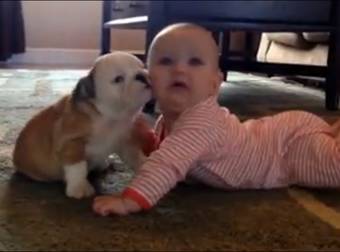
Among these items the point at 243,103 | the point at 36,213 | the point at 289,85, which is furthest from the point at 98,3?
the point at 36,213

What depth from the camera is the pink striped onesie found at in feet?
2.52

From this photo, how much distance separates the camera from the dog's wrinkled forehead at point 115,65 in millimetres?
779

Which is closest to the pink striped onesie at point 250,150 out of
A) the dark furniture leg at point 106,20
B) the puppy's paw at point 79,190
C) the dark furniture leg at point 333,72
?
the puppy's paw at point 79,190

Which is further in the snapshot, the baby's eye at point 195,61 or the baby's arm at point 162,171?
the baby's eye at point 195,61

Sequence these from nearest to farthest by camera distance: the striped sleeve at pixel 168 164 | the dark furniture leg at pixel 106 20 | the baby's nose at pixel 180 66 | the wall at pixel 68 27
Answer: the striped sleeve at pixel 168 164 → the baby's nose at pixel 180 66 → the dark furniture leg at pixel 106 20 → the wall at pixel 68 27

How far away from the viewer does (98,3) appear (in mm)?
3641

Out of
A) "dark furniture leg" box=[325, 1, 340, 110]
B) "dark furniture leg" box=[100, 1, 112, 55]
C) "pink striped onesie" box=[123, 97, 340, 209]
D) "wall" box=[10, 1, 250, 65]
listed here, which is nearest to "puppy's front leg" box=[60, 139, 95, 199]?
"pink striped onesie" box=[123, 97, 340, 209]

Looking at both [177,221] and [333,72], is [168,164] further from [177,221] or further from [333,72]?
[333,72]

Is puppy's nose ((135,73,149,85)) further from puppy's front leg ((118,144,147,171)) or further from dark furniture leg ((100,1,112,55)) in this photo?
dark furniture leg ((100,1,112,55))

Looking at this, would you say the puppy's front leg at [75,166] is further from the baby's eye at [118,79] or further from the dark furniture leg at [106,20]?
the dark furniture leg at [106,20]

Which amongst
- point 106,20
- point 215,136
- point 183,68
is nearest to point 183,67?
point 183,68

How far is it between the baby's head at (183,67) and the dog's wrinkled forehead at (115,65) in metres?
0.04

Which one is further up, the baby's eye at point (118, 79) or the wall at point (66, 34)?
the baby's eye at point (118, 79)

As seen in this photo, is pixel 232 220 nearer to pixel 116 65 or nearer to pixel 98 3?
pixel 116 65
